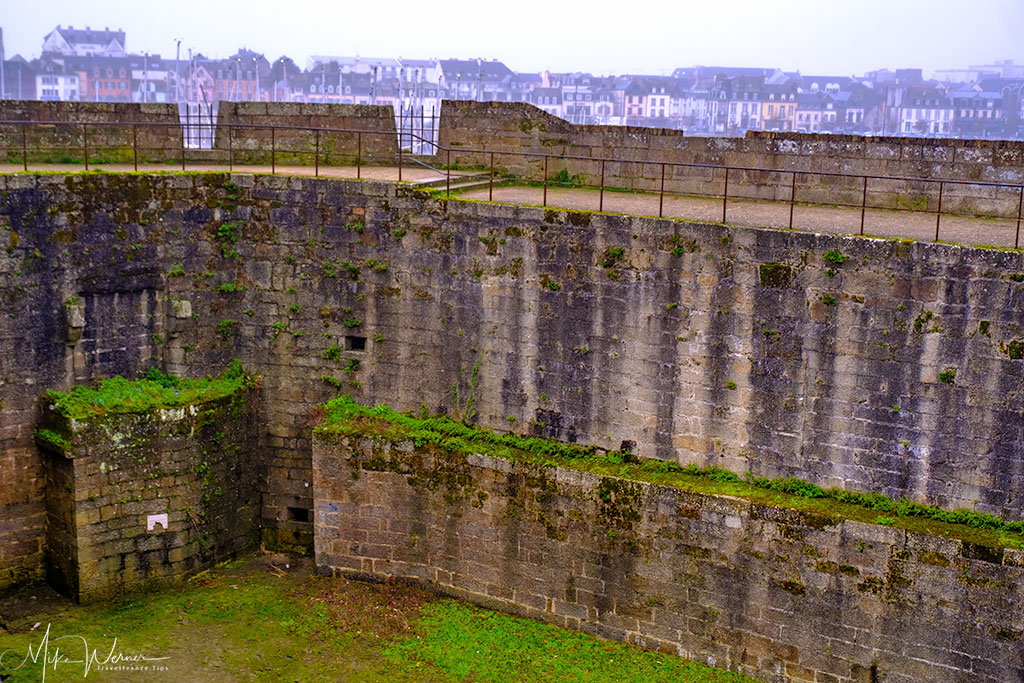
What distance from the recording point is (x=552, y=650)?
11883 mm

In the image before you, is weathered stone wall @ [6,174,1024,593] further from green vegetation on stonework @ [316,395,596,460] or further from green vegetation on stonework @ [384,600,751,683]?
green vegetation on stonework @ [384,600,751,683]

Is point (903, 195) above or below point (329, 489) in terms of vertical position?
above

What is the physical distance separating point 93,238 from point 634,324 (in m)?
6.40

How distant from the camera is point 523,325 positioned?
1252 centimetres

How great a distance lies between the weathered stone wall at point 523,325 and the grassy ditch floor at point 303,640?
126 centimetres

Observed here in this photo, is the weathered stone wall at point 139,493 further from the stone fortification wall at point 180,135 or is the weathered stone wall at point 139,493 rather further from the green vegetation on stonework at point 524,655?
the stone fortification wall at point 180,135

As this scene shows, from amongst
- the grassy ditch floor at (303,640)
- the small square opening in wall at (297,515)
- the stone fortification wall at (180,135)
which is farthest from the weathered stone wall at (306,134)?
the grassy ditch floor at (303,640)

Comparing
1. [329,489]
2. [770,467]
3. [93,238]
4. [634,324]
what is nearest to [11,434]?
[93,238]

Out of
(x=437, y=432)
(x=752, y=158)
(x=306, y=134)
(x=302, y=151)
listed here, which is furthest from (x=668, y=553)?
(x=306, y=134)

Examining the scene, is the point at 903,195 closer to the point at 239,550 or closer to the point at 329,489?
the point at 329,489

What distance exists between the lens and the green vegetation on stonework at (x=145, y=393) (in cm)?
1259
